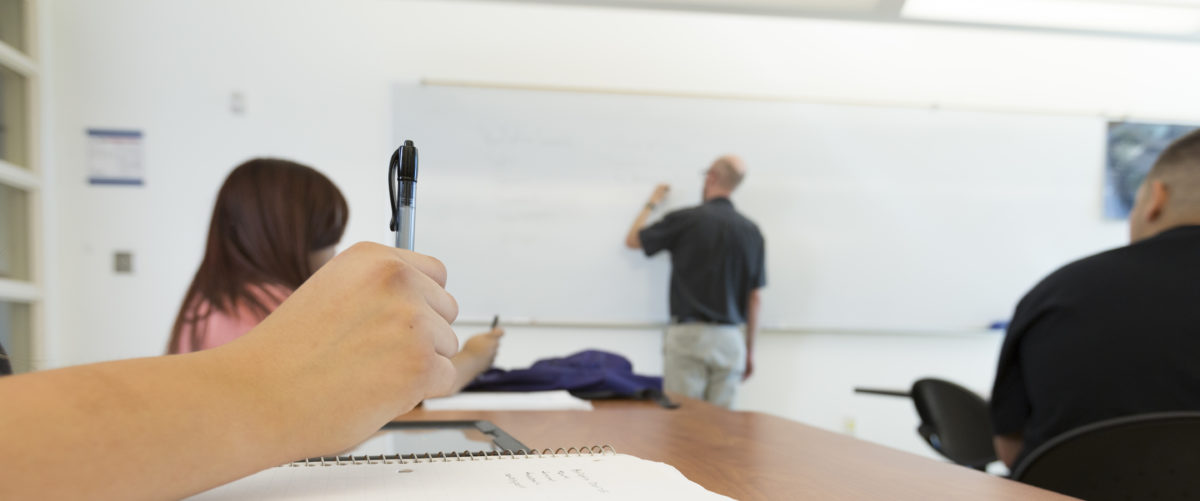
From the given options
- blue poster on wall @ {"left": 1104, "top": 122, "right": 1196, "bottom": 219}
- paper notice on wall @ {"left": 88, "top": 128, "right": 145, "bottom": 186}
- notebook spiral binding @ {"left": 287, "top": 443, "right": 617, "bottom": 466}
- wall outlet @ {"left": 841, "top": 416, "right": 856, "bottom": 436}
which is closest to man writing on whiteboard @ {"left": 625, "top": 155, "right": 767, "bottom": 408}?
wall outlet @ {"left": 841, "top": 416, "right": 856, "bottom": 436}

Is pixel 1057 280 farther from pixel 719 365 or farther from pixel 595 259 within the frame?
pixel 595 259

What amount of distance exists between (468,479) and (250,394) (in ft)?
0.44

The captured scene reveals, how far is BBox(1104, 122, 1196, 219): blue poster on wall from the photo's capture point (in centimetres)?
357

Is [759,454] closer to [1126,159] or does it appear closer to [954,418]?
[954,418]

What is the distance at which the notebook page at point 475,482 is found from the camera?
41 centimetres

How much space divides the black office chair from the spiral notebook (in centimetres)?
57

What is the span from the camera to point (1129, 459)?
809mm

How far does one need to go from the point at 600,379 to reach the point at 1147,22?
2526 mm

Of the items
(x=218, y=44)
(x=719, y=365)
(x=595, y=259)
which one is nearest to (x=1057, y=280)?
(x=719, y=365)

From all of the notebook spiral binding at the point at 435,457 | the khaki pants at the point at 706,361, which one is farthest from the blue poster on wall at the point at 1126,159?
the notebook spiral binding at the point at 435,457

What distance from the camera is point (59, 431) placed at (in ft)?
1.09

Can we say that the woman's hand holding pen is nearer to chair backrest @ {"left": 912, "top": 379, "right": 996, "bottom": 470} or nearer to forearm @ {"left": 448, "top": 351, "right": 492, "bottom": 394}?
forearm @ {"left": 448, "top": 351, "right": 492, "bottom": 394}

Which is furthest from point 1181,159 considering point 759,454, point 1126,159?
point 1126,159

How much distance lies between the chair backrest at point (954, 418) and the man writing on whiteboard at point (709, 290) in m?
1.35
